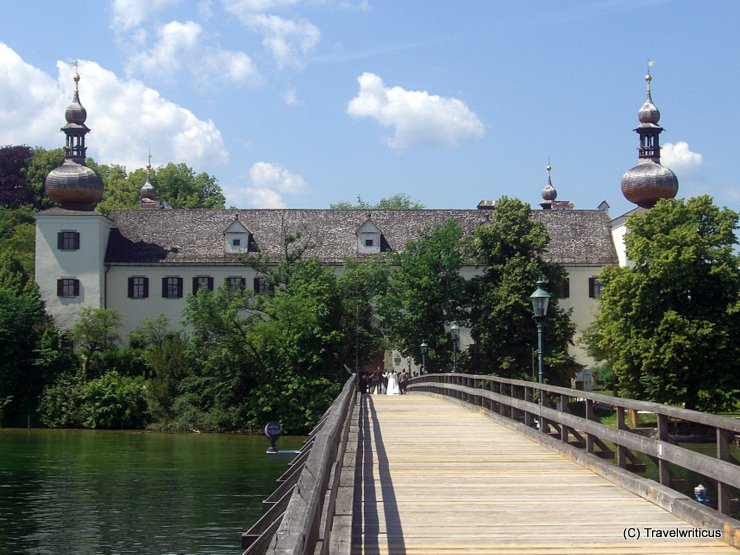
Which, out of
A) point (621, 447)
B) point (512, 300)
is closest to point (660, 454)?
point (621, 447)

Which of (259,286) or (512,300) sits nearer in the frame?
(512,300)

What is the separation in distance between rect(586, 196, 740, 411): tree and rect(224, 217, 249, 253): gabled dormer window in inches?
1106

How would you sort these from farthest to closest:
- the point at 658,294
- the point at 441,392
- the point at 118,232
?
1. the point at 118,232
2. the point at 658,294
3. the point at 441,392

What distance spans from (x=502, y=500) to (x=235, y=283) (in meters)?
60.4

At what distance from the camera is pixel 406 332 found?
205 feet

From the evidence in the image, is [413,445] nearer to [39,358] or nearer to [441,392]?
[441,392]

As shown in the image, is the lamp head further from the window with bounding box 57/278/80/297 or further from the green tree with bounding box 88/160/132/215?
the green tree with bounding box 88/160/132/215

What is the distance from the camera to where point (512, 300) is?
59406 millimetres

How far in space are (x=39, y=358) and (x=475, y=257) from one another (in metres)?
27.8

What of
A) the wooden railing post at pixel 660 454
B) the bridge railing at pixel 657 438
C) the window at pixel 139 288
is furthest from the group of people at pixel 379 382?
the wooden railing post at pixel 660 454

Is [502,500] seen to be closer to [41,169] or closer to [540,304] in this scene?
[540,304]

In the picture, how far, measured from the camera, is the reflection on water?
3044 centimetres

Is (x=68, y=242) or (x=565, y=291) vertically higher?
(x=68, y=242)

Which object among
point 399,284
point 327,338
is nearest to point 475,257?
point 399,284
